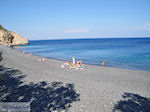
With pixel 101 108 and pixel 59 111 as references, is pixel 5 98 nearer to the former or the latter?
pixel 59 111

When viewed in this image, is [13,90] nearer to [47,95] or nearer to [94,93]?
[47,95]

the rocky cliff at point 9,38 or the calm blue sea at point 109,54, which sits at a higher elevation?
the rocky cliff at point 9,38

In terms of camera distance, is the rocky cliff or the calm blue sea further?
the rocky cliff

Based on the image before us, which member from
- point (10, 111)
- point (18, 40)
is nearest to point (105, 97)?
point (10, 111)

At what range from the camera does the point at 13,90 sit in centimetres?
851

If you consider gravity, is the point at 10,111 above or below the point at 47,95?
above

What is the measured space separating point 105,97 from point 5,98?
21.7 feet

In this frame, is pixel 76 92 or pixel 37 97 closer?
pixel 37 97

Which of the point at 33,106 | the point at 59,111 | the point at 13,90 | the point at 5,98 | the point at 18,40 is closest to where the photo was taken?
the point at 59,111

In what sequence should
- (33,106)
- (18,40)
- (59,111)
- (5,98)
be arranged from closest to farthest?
(59,111) → (33,106) → (5,98) → (18,40)

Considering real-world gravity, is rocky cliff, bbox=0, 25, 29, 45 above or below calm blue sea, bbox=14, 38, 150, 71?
above

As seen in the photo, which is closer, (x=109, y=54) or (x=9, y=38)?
(x=109, y=54)

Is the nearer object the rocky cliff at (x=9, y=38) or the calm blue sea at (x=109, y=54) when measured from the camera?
the calm blue sea at (x=109, y=54)

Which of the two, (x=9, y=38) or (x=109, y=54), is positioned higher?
(x=9, y=38)
